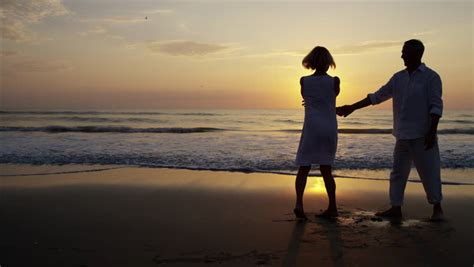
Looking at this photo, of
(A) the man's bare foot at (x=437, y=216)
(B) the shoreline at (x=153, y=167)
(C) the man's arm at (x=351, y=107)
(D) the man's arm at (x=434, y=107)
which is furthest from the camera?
(B) the shoreline at (x=153, y=167)

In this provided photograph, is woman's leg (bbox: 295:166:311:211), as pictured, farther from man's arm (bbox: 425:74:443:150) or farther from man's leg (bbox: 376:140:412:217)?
man's arm (bbox: 425:74:443:150)

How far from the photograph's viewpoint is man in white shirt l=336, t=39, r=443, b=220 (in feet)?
14.0

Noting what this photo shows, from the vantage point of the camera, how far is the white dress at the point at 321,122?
173 inches

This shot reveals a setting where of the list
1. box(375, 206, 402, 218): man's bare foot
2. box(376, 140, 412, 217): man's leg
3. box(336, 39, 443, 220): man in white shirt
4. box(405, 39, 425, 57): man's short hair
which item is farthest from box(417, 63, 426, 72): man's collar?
box(375, 206, 402, 218): man's bare foot

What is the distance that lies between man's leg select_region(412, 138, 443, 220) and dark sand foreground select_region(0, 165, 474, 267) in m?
0.25

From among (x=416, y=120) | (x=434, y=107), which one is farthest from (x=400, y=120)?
(x=434, y=107)

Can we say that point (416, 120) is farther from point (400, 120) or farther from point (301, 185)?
point (301, 185)

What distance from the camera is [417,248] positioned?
3.46 m

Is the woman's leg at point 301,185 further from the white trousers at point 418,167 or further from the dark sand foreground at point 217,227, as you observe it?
the white trousers at point 418,167

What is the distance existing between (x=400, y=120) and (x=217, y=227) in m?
2.05

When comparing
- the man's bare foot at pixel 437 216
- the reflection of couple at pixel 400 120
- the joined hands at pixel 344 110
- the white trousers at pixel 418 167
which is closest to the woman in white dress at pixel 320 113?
the reflection of couple at pixel 400 120

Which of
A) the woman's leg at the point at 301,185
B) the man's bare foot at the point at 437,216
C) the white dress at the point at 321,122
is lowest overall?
the man's bare foot at the point at 437,216

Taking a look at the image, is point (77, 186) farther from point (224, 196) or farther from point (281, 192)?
point (281, 192)

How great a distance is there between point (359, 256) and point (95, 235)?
7.08 feet
